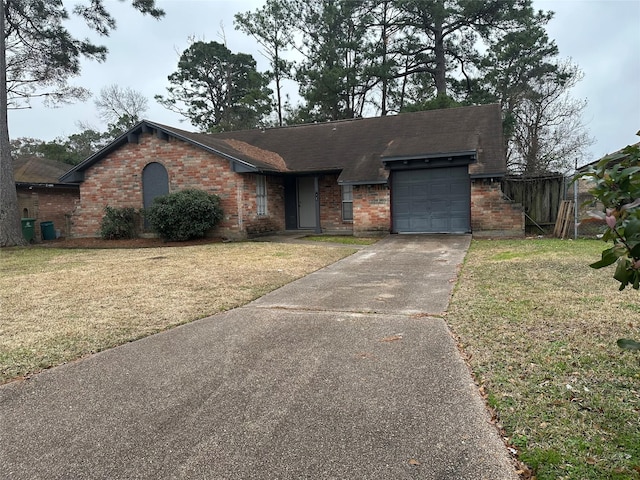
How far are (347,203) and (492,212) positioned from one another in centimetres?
565

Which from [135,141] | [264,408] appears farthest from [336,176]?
[264,408]

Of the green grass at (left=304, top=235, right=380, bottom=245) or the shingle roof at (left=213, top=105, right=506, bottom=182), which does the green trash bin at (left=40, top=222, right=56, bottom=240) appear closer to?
the shingle roof at (left=213, top=105, right=506, bottom=182)

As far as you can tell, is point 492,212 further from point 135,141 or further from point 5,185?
point 5,185

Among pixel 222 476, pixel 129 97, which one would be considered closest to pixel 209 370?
pixel 222 476

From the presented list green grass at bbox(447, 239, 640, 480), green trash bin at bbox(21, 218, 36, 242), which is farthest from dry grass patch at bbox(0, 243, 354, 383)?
green trash bin at bbox(21, 218, 36, 242)

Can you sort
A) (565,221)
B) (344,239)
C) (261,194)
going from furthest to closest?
(261,194)
(344,239)
(565,221)

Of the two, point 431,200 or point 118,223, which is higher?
point 431,200

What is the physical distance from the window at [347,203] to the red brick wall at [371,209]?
184cm

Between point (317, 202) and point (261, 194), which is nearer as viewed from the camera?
point (261, 194)

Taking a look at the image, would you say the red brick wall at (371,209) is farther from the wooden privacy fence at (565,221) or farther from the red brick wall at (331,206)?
the wooden privacy fence at (565,221)

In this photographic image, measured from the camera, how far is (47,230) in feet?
65.1

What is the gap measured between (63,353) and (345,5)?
2973cm

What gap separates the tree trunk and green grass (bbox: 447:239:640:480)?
1637 cm

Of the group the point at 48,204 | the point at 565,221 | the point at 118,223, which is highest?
the point at 48,204
